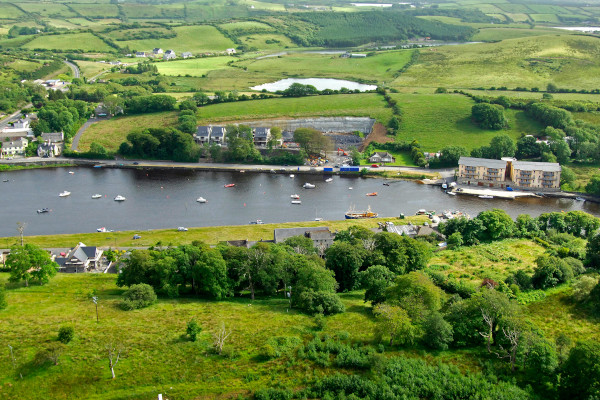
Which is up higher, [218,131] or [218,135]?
[218,131]

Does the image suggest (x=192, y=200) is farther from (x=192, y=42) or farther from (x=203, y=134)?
(x=192, y=42)

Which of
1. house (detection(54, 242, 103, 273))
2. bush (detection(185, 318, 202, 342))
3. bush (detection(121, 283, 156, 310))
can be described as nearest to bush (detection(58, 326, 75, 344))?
bush (detection(121, 283, 156, 310))

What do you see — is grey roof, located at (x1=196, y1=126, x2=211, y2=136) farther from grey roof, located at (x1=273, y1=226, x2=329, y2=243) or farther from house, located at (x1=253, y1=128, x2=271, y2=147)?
grey roof, located at (x1=273, y1=226, x2=329, y2=243)

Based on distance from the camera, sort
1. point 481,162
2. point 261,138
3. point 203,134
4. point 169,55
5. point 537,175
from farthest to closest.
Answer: point 169,55, point 203,134, point 261,138, point 481,162, point 537,175

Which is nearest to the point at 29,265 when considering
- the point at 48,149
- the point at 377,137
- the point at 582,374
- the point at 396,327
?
the point at 396,327

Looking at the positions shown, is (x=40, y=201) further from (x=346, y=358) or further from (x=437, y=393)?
(x=437, y=393)

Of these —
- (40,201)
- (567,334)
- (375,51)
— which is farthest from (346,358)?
(375,51)
